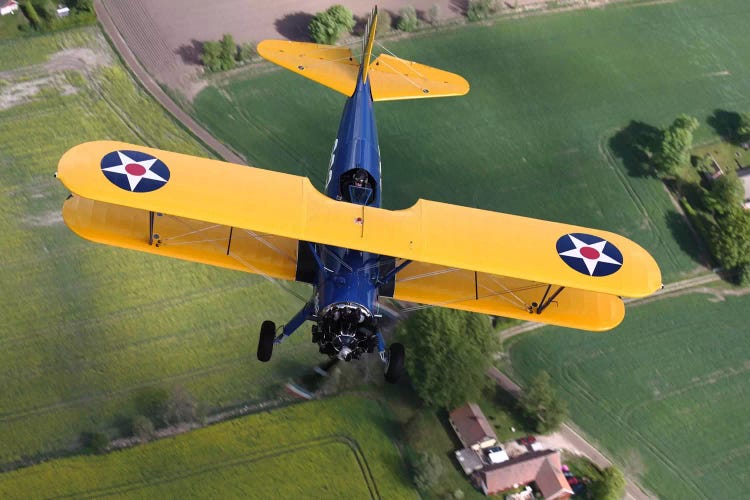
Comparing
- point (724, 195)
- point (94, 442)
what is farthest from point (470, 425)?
point (724, 195)

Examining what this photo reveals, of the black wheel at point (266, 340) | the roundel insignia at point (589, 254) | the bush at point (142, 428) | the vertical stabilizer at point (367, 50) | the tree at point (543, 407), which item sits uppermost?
the vertical stabilizer at point (367, 50)

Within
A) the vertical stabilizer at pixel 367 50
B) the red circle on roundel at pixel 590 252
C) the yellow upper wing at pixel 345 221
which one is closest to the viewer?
the yellow upper wing at pixel 345 221

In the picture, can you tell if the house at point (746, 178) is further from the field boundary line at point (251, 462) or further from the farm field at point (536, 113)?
the field boundary line at point (251, 462)

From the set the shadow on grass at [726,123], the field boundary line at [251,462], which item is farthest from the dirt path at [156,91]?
the shadow on grass at [726,123]

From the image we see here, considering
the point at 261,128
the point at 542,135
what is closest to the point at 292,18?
the point at 261,128

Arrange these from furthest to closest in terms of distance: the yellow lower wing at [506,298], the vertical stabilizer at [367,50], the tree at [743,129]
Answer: the tree at [743,129], the vertical stabilizer at [367,50], the yellow lower wing at [506,298]

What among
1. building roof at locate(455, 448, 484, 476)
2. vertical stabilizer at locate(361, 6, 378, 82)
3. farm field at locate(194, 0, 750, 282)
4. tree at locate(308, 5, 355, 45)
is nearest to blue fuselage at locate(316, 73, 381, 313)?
vertical stabilizer at locate(361, 6, 378, 82)

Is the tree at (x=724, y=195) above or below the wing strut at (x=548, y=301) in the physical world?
below
